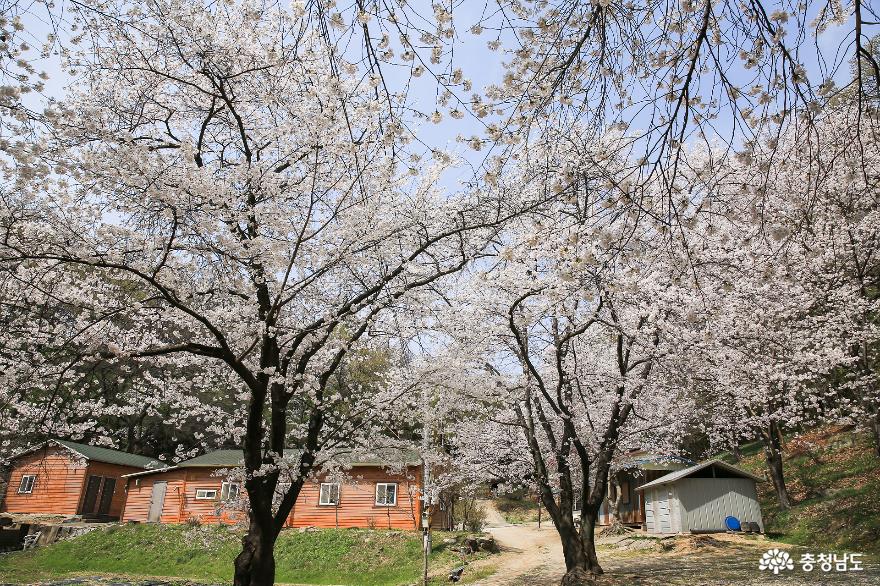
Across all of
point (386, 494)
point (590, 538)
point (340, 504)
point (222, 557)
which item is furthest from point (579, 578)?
point (340, 504)

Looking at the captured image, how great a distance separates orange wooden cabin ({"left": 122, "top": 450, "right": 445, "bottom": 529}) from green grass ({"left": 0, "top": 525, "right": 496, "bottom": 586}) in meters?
1.34

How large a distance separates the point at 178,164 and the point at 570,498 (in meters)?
9.99

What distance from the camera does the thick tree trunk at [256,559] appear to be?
8.07 meters

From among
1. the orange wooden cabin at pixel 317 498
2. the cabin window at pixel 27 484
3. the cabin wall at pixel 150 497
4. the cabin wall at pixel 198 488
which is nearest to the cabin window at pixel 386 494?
the orange wooden cabin at pixel 317 498

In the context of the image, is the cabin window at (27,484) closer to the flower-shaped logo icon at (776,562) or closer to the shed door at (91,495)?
the shed door at (91,495)

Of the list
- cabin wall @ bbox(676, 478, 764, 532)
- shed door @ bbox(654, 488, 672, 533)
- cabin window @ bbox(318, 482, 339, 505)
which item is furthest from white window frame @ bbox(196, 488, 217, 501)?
cabin wall @ bbox(676, 478, 764, 532)

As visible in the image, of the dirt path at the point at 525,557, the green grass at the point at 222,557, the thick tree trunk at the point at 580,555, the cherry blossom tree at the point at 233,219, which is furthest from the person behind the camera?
the green grass at the point at 222,557

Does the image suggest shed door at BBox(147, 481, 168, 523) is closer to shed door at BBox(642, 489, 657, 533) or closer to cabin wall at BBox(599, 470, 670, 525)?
cabin wall at BBox(599, 470, 670, 525)

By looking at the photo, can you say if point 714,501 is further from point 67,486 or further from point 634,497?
point 67,486

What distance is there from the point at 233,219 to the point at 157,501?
23.7m

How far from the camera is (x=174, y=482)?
25.7 metres

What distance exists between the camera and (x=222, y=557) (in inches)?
748

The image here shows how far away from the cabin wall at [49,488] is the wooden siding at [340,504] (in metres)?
4.66

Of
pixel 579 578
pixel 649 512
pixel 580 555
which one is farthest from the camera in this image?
pixel 649 512
